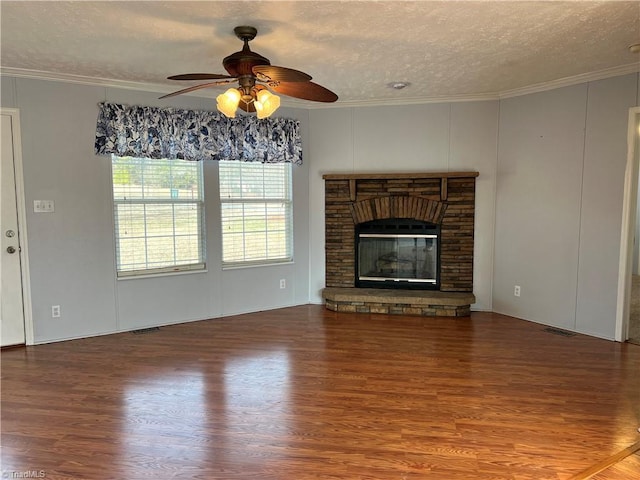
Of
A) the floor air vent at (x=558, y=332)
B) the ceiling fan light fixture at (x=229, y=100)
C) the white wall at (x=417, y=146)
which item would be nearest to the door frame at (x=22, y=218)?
the ceiling fan light fixture at (x=229, y=100)

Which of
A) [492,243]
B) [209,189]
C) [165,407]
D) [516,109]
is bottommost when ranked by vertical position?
[165,407]

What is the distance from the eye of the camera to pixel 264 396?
2828 millimetres

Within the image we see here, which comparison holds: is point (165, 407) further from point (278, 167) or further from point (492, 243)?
point (492, 243)

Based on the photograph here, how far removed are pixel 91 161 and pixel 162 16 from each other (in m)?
1.94

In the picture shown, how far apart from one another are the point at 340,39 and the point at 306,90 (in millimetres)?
533

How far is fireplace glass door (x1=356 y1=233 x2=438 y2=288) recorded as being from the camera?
4984 millimetres

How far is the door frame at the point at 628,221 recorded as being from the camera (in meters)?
3.67

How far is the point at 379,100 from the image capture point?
4.82 meters

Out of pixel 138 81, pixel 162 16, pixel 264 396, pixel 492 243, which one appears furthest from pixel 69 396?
pixel 492 243

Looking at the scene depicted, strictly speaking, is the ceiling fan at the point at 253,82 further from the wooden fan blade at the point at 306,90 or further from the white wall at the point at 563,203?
the white wall at the point at 563,203

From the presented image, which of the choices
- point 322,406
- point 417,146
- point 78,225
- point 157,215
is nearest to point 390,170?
point 417,146

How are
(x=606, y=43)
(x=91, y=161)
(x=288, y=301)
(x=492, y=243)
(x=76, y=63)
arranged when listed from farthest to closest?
(x=288, y=301) → (x=492, y=243) → (x=91, y=161) → (x=76, y=63) → (x=606, y=43)

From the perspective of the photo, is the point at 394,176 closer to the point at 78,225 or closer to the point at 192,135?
the point at 192,135

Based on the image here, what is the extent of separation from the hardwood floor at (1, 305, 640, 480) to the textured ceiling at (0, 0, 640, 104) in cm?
237
